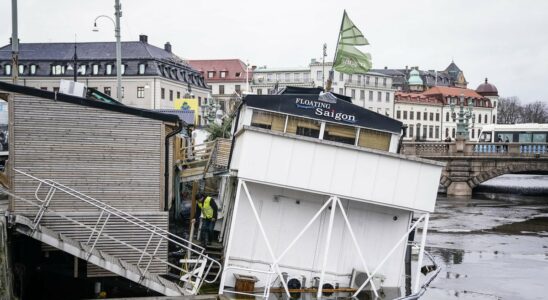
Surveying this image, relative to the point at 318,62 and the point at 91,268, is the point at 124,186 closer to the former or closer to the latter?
the point at 91,268

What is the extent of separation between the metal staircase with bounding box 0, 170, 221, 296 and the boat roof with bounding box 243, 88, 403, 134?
16.3ft

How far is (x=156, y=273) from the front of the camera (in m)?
16.8

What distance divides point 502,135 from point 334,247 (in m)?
58.7

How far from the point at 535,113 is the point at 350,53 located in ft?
523

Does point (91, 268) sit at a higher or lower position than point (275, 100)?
lower

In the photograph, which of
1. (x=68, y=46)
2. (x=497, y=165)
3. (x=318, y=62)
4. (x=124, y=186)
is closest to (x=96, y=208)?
(x=124, y=186)

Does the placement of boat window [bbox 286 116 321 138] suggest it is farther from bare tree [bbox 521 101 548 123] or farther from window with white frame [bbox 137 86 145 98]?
bare tree [bbox 521 101 548 123]

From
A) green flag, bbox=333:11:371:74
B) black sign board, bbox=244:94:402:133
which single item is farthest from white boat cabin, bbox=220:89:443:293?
green flag, bbox=333:11:371:74

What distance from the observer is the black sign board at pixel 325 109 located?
18703 mm

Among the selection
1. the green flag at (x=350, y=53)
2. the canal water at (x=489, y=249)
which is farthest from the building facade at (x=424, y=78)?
the green flag at (x=350, y=53)

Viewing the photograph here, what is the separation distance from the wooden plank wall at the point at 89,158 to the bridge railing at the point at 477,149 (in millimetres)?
46246

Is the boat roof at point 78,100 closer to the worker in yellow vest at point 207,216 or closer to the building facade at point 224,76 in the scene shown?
the worker in yellow vest at point 207,216

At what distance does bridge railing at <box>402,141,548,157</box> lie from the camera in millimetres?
59281

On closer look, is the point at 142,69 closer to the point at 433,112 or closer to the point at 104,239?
the point at 433,112
